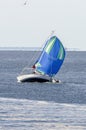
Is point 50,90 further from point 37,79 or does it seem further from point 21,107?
point 21,107

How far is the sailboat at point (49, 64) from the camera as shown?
81.1 meters

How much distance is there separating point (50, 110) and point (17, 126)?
29.1ft

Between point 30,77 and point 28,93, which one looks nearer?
point 28,93

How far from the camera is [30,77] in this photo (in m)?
80.6

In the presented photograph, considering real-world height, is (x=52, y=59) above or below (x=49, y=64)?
above

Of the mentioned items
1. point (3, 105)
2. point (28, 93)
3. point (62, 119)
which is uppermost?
point (62, 119)

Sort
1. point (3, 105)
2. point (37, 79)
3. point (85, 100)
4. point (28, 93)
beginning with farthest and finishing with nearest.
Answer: point (37, 79), point (28, 93), point (85, 100), point (3, 105)

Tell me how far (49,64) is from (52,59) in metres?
0.73

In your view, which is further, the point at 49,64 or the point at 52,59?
the point at 49,64

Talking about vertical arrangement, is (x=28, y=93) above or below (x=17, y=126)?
below

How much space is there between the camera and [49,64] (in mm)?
84062

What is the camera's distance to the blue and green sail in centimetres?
8369

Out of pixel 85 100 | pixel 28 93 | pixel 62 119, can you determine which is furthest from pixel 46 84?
pixel 62 119

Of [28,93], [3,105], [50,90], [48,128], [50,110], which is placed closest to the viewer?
[48,128]
